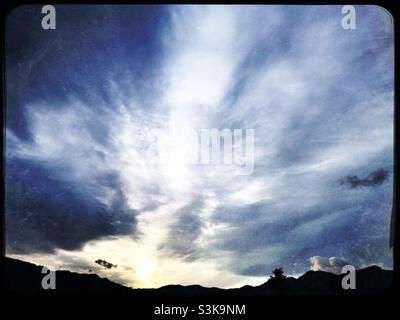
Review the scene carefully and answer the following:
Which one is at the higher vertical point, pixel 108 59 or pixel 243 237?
pixel 108 59

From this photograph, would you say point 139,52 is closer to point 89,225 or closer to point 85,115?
point 85,115

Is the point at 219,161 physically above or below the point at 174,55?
below

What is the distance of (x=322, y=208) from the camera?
1.98m

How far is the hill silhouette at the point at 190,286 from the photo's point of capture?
1.97 meters

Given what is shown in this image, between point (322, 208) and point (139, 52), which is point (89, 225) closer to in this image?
point (139, 52)

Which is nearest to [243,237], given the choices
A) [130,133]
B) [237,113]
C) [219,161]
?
[219,161]

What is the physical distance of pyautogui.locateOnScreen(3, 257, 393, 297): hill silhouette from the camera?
6.48 ft

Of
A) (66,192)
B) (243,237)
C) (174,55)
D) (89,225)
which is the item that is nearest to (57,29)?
(174,55)

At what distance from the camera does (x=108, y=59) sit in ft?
6.51

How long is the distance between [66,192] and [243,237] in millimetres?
992

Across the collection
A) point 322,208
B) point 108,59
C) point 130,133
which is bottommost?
point 322,208

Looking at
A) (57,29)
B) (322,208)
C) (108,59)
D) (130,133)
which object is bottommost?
(322,208)

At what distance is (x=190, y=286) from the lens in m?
1.99

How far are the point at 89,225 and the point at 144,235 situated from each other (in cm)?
30
